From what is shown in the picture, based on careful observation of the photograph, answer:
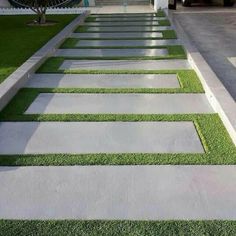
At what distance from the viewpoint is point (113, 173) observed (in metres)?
3.86

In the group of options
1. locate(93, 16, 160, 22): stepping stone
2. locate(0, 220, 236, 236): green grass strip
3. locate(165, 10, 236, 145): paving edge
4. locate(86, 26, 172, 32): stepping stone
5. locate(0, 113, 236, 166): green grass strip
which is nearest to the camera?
locate(0, 220, 236, 236): green grass strip

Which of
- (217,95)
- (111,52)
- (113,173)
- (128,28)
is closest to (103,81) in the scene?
(217,95)

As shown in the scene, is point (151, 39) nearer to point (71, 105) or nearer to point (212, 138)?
point (71, 105)

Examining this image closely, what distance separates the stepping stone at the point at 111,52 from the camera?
30.6 feet

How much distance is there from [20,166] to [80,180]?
0.68 metres

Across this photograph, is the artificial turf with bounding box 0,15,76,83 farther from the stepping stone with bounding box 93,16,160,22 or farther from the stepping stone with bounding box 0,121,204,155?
the stepping stone with bounding box 0,121,204,155

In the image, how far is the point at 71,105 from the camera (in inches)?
226

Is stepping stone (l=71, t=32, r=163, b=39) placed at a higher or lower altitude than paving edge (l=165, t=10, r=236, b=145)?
lower

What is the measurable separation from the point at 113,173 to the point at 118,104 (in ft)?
6.75

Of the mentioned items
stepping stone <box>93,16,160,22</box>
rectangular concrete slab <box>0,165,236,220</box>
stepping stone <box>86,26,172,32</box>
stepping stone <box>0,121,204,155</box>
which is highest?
rectangular concrete slab <box>0,165,236,220</box>

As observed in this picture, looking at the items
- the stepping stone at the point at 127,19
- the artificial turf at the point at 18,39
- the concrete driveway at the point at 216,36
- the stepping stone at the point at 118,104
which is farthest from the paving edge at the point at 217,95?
the stepping stone at the point at 127,19

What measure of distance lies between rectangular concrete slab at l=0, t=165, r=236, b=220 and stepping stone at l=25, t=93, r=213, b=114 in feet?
5.39

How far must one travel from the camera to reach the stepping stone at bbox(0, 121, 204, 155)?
436 centimetres

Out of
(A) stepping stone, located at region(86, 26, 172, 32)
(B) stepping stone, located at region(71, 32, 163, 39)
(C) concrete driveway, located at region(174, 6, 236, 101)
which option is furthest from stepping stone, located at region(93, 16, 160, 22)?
(B) stepping stone, located at region(71, 32, 163, 39)
